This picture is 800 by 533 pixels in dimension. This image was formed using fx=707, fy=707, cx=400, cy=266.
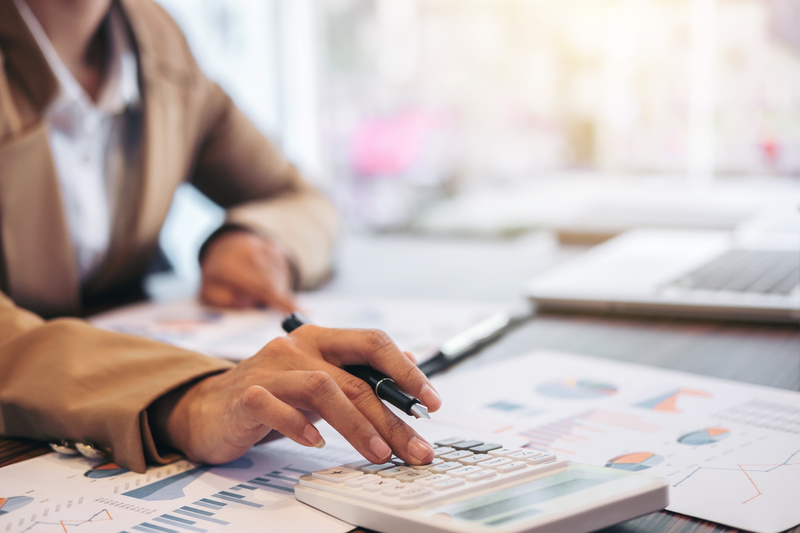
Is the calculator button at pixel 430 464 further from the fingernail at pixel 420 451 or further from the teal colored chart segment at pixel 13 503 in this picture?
the teal colored chart segment at pixel 13 503

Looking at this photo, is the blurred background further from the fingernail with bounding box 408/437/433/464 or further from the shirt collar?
the fingernail with bounding box 408/437/433/464

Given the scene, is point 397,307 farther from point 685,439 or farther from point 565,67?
point 565,67

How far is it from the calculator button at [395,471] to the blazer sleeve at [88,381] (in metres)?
0.17

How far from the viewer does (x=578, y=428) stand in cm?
52

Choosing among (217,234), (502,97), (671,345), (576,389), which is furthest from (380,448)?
(502,97)

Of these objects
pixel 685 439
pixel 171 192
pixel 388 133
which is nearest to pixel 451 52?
pixel 388 133

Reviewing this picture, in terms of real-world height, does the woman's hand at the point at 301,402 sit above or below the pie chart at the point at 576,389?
above

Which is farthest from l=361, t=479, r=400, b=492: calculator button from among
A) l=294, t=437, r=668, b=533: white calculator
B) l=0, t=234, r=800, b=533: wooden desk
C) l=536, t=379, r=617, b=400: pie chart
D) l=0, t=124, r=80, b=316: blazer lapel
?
l=0, t=124, r=80, b=316: blazer lapel

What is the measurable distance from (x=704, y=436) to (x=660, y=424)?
33 mm

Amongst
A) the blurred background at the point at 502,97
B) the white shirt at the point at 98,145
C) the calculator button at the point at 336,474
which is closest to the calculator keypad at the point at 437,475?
the calculator button at the point at 336,474

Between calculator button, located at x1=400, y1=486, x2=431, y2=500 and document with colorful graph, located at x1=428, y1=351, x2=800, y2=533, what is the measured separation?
13 cm

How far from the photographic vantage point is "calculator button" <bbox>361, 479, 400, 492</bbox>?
1.28ft

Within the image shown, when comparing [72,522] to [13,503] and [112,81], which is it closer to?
[13,503]

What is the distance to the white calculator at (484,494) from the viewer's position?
13.5 inches
